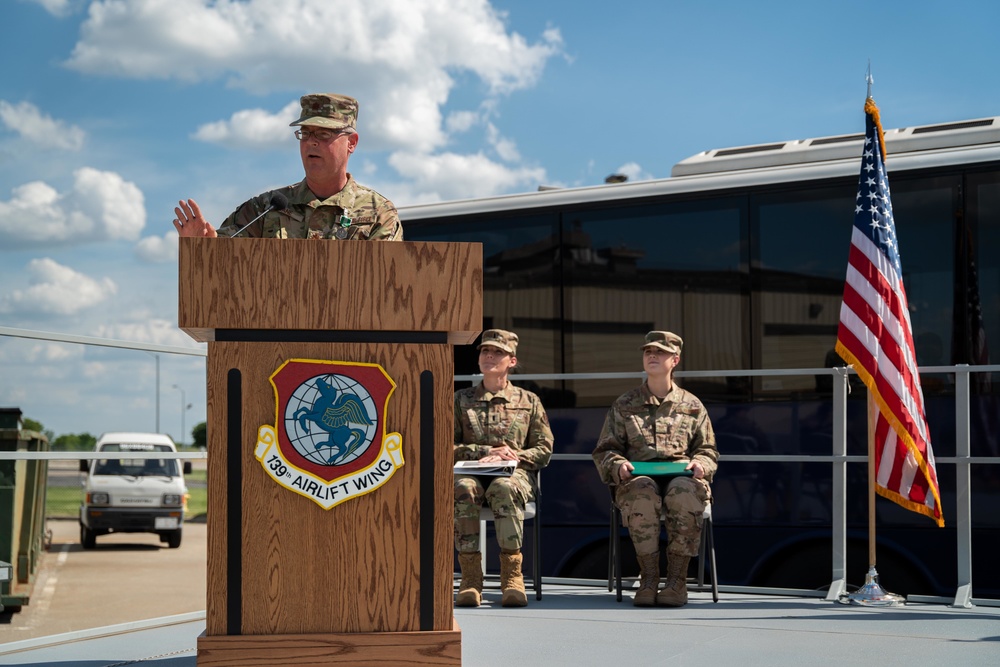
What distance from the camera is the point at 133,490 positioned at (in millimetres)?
20453

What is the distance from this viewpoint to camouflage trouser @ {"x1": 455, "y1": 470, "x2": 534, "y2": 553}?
17.3ft

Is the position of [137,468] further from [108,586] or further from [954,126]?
[954,126]

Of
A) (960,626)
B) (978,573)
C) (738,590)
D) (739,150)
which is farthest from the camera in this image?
(739,150)

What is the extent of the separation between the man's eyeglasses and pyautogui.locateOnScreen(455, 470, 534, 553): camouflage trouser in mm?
2444

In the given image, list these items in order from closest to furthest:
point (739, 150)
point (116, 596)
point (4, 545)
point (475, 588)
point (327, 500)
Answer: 1. point (327, 500)
2. point (475, 588)
3. point (4, 545)
4. point (739, 150)
5. point (116, 596)

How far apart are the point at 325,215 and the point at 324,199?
0.16 ft

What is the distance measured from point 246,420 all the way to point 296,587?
1.37ft

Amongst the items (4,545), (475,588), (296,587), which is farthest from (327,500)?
(4,545)

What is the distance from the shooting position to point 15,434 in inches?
324

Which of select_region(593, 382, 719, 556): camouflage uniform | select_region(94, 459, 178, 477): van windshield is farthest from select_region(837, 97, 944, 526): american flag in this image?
select_region(94, 459, 178, 477): van windshield

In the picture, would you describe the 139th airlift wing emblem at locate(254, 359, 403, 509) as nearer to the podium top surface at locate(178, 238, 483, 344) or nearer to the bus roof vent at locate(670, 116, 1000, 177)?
the podium top surface at locate(178, 238, 483, 344)

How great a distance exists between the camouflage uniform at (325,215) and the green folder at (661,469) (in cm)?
226

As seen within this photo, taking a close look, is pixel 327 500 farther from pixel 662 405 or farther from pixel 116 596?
pixel 116 596

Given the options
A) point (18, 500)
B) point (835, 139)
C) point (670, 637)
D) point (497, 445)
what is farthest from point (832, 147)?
point (18, 500)
